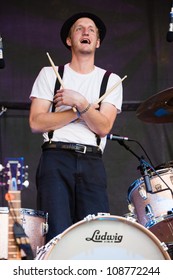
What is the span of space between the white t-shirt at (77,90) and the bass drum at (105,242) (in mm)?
992

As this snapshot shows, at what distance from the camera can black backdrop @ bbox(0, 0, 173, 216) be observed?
5.82 metres

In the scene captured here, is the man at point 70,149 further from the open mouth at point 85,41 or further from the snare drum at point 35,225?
the open mouth at point 85,41

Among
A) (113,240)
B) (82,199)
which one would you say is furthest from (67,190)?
(113,240)

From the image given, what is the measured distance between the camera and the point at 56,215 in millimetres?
4191

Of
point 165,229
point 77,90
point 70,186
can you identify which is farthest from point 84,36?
point 165,229

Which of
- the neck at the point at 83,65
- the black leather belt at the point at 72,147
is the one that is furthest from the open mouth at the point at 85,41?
the black leather belt at the point at 72,147

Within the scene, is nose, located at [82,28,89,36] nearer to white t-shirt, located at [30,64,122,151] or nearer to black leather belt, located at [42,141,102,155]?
white t-shirt, located at [30,64,122,151]

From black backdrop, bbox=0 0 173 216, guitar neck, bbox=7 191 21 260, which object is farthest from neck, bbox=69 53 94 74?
guitar neck, bbox=7 191 21 260
